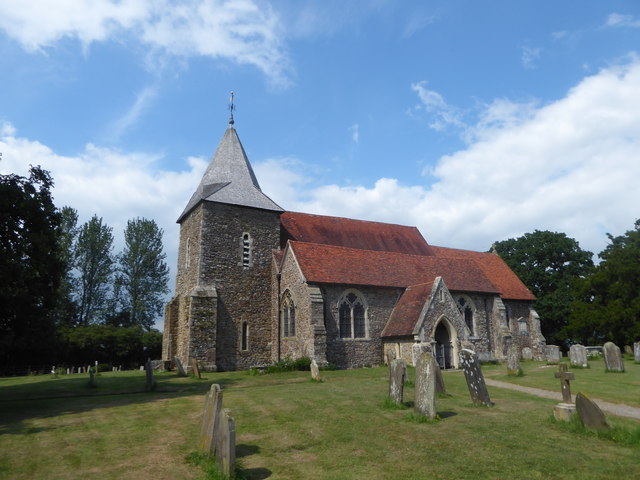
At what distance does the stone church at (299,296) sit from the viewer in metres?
22.6

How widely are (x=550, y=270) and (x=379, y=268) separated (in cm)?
2365

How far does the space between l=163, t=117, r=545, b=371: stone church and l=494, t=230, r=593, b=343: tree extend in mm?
10617

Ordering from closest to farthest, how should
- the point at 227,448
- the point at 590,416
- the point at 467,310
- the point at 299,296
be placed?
the point at 227,448 → the point at 590,416 → the point at 299,296 → the point at 467,310

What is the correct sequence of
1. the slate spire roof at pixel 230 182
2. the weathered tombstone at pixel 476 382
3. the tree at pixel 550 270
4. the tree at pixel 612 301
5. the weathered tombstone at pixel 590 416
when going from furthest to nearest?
the tree at pixel 550 270 → the tree at pixel 612 301 → the slate spire roof at pixel 230 182 → the weathered tombstone at pixel 476 382 → the weathered tombstone at pixel 590 416

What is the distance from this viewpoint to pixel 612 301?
30.7 m

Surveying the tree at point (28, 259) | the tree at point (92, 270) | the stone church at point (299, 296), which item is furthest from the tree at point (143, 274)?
the tree at point (28, 259)

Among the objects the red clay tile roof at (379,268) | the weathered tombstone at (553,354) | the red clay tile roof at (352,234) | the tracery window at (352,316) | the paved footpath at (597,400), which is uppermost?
the red clay tile roof at (352,234)

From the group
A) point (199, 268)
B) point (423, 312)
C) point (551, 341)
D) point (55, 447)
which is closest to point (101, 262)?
point (199, 268)

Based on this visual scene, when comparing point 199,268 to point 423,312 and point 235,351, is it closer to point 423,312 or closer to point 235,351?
point 235,351

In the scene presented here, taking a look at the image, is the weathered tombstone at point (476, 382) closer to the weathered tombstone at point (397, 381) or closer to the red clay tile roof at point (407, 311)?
the weathered tombstone at point (397, 381)

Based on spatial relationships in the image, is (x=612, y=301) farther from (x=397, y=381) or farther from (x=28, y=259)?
(x=28, y=259)

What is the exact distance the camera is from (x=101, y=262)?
4462 cm

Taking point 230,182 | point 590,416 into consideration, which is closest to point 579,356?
point 590,416

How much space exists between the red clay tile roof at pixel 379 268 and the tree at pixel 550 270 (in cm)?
1458
